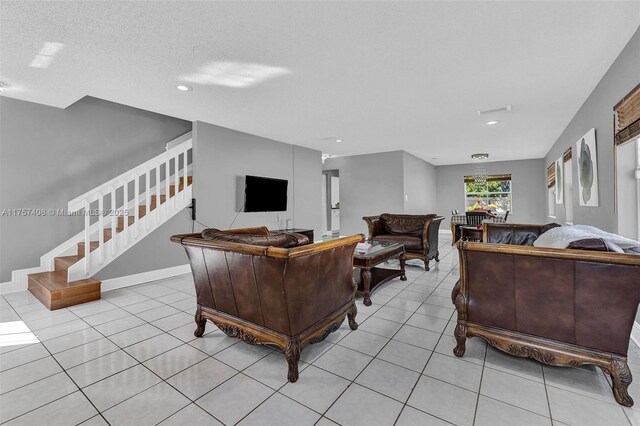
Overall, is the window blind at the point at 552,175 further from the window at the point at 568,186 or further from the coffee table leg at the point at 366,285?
the coffee table leg at the point at 366,285

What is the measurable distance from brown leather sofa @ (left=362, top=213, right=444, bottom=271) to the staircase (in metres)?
3.33

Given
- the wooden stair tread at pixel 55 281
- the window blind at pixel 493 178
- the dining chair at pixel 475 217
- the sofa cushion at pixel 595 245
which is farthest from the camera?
the window blind at pixel 493 178

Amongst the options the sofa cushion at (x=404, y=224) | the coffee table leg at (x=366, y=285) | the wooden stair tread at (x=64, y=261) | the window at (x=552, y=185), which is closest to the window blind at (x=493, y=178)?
the window at (x=552, y=185)

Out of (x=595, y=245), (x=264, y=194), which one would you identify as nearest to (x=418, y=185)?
(x=264, y=194)

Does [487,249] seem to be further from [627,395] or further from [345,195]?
[345,195]

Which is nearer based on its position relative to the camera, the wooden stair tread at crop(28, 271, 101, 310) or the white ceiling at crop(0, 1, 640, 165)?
the white ceiling at crop(0, 1, 640, 165)

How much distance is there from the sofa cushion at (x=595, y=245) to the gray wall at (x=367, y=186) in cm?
566

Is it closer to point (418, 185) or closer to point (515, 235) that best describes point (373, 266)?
point (515, 235)

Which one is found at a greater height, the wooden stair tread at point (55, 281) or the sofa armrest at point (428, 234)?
the sofa armrest at point (428, 234)

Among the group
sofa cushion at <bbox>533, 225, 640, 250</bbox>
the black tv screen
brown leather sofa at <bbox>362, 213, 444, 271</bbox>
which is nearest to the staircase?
the black tv screen

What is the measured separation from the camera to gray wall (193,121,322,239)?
462 centimetres

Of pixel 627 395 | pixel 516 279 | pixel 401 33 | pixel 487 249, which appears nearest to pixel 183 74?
pixel 401 33

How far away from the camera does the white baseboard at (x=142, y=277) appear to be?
381 centimetres

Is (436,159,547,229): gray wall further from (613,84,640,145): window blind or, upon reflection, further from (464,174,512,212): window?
(613,84,640,145): window blind
